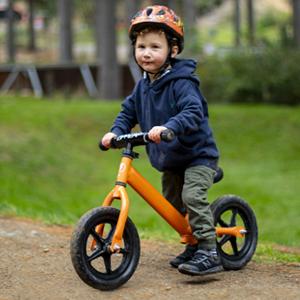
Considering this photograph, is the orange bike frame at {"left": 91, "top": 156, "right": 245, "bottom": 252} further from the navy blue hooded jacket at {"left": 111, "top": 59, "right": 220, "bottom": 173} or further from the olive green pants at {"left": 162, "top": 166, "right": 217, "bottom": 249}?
the navy blue hooded jacket at {"left": 111, "top": 59, "right": 220, "bottom": 173}

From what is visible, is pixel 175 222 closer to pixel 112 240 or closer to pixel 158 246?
pixel 112 240

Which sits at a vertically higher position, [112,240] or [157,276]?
[112,240]

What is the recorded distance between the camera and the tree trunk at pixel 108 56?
1503cm

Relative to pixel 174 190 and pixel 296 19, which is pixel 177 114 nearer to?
pixel 174 190

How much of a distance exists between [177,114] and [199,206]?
648 mm

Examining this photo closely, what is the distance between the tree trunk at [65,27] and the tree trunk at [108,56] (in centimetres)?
738

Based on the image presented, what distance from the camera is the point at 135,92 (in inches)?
137

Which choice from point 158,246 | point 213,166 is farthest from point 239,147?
point 213,166

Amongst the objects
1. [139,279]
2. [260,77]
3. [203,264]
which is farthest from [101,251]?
[260,77]

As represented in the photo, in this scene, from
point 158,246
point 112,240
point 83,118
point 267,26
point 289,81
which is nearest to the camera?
point 112,240

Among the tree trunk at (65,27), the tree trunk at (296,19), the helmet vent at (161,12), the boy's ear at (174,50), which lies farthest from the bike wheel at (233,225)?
the tree trunk at (65,27)

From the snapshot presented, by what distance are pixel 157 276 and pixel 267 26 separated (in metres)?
48.6

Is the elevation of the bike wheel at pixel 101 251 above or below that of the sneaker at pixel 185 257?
above

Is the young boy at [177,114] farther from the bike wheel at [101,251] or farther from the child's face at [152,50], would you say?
the bike wheel at [101,251]
